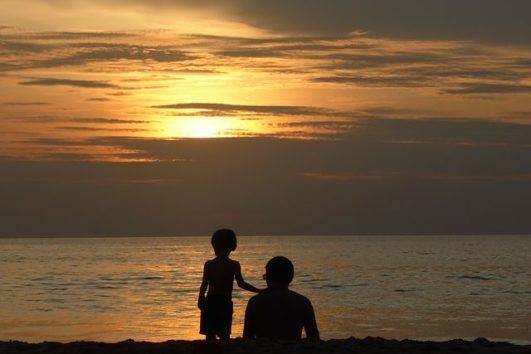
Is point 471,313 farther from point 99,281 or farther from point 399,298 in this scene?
point 99,281

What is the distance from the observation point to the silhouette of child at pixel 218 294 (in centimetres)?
1025

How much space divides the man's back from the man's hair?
0.59 feet

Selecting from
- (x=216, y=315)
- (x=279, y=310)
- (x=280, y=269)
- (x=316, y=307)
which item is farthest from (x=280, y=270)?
(x=316, y=307)

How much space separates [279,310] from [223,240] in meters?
1.25

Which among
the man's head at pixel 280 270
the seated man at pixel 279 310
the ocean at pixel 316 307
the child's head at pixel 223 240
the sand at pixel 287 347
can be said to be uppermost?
the ocean at pixel 316 307

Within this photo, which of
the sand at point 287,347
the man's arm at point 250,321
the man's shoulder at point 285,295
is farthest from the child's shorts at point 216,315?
the man's shoulder at point 285,295

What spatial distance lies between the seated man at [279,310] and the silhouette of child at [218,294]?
0.95m

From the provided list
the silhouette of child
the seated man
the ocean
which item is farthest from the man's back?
the ocean

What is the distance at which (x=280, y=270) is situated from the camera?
8.74 m

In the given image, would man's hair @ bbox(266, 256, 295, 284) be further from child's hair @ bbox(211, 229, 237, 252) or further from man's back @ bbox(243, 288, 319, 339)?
child's hair @ bbox(211, 229, 237, 252)

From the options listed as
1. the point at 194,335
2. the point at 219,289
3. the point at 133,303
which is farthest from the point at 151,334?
the point at 219,289

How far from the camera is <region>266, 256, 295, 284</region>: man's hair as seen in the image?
8.73 m

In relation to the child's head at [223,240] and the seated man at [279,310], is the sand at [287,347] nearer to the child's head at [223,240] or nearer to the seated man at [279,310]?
the seated man at [279,310]

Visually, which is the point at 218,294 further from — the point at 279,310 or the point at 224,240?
the point at 279,310
